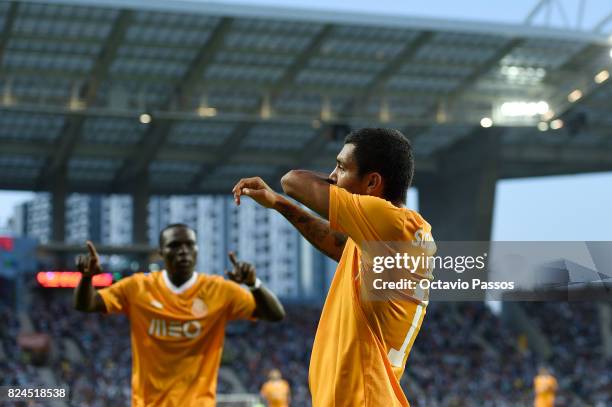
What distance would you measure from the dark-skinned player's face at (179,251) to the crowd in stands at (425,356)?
897 inches

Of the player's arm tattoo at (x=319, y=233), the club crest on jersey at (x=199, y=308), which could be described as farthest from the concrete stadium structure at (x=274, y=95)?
the player's arm tattoo at (x=319, y=233)

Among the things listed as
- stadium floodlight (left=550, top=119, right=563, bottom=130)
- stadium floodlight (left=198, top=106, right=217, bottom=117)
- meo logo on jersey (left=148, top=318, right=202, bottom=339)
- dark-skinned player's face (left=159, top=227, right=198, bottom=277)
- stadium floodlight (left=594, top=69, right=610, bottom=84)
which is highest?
stadium floodlight (left=594, top=69, right=610, bottom=84)

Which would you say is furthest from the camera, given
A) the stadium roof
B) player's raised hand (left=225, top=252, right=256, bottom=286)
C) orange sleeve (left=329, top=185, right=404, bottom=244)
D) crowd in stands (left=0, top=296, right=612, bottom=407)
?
crowd in stands (left=0, top=296, right=612, bottom=407)

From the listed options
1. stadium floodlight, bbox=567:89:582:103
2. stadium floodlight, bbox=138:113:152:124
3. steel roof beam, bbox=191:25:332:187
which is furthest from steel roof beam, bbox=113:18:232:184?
stadium floodlight, bbox=567:89:582:103

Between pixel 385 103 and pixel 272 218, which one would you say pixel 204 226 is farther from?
pixel 385 103

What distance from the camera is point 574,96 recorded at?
34.3 metres

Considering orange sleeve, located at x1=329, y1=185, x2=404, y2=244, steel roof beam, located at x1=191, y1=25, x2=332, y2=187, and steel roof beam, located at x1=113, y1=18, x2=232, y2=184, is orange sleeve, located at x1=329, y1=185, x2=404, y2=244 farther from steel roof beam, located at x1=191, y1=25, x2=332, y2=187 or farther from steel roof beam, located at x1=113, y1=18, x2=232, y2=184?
steel roof beam, located at x1=191, y1=25, x2=332, y2=187

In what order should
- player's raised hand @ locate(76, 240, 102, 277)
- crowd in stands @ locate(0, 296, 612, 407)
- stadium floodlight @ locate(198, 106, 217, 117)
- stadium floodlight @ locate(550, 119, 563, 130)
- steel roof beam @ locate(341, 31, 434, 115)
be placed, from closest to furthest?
player's raised hand @ locate(76, 240, 102, 277) < steel roof beam @ locate(341, 31, 434, 115) < stadium floodlight @ locate(198, 106, 217, 117) < crowd in stands @ locate(0, 296, 612, 407) < stadium floodlight @ locate(550, 119, 563, 130)

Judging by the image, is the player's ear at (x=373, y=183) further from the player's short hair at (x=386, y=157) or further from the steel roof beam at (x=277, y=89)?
the steel roof beam at (x=277, y=89)

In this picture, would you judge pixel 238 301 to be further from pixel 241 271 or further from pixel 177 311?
pixel 241 271

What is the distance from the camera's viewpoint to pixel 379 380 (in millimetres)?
3881

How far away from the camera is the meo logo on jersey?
23.4ft

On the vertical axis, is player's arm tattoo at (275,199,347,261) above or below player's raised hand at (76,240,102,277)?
below

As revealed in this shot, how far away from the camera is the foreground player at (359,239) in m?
3.53
